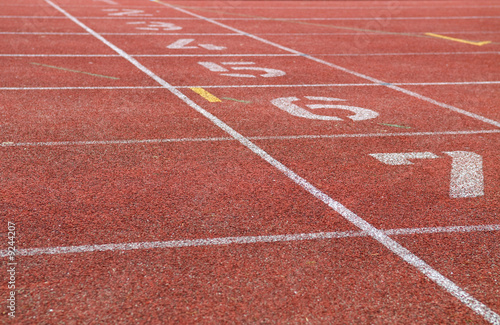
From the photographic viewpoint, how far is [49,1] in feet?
70.4

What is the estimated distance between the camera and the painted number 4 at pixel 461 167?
5.91 metres

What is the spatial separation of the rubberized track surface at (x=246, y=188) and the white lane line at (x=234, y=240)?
0.05 ft

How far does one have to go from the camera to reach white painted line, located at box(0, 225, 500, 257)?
4504 mm

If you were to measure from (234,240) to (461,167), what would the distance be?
2.99 m

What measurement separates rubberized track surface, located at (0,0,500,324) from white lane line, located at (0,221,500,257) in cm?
2

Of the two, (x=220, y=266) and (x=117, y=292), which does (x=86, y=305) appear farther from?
(x=220, y=266)

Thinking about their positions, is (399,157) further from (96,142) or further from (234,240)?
(96,142)

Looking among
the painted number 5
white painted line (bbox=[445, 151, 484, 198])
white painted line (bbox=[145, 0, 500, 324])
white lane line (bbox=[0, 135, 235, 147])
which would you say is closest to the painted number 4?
white painted line (bbox=[445, 151, 484, 198])

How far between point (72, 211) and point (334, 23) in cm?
1486

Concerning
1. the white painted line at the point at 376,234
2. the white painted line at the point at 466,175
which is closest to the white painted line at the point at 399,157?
Answer: the white painted line at the point at 466,175

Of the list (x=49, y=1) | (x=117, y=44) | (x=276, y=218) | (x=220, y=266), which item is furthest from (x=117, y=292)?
(x=49, y=1)

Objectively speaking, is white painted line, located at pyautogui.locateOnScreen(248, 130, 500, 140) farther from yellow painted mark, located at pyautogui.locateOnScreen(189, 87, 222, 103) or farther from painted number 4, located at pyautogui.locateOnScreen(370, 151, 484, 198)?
yellow painted mark, located at pyautogui.locateOnScreen(189, 87, 222, 103)

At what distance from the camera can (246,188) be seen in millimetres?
5777

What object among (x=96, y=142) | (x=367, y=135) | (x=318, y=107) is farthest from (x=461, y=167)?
(x=96, y=142)
